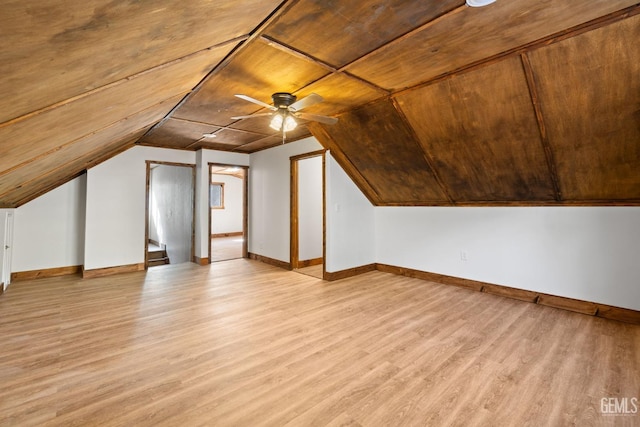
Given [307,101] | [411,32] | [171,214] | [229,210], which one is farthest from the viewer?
[229,210]

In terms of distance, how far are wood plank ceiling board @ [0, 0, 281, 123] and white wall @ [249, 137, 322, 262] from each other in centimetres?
331

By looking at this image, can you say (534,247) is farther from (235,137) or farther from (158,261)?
(158,261)

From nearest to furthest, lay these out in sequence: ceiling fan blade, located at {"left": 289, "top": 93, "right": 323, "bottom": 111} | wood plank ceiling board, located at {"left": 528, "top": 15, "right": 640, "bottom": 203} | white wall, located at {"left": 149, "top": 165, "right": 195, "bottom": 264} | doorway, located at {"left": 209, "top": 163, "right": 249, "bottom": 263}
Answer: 1. wood plank ceiling board, located at {"left": 528, "top": 15, "right": 640, "bottom": 203}
2. ceiling fan blade, located at {"left": 289, "top": 93, "right": 323, "bottom": 111}
3. white wall, located at {"left": 149, "top": 165, "right": 195, "bottom": 264}
4. doorway, located at {"left": 209, "top": 163, "right": 249, "bottom": 263}

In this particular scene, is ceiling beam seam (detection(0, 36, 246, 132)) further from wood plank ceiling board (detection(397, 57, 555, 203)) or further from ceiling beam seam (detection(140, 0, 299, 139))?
wood plank ceiling board (detection(397, 57, 555, 203))

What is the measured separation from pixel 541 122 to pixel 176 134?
479 centimetres

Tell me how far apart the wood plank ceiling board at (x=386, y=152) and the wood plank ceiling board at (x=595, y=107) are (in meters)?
1.32

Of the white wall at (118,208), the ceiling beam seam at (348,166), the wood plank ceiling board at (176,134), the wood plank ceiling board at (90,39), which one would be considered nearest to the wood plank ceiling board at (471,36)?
the wood plank ceiling board at (90,39)

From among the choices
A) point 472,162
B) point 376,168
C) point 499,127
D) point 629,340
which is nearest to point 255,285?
point 376,168

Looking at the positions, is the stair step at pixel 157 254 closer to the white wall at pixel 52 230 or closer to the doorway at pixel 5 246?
the white wall at pixel 52 230

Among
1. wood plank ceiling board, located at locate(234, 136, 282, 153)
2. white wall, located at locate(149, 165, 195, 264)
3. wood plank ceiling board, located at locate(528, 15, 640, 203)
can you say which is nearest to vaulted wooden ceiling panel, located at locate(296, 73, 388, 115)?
wood plank ceiling board, located at locate(528, 15, 640, 203)

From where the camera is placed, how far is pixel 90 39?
3.09 feet

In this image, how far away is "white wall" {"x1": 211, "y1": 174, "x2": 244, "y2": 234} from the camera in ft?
34.0

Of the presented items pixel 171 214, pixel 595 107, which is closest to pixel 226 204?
pixel 171 214

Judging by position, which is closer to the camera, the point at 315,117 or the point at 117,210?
the point at 315,117
